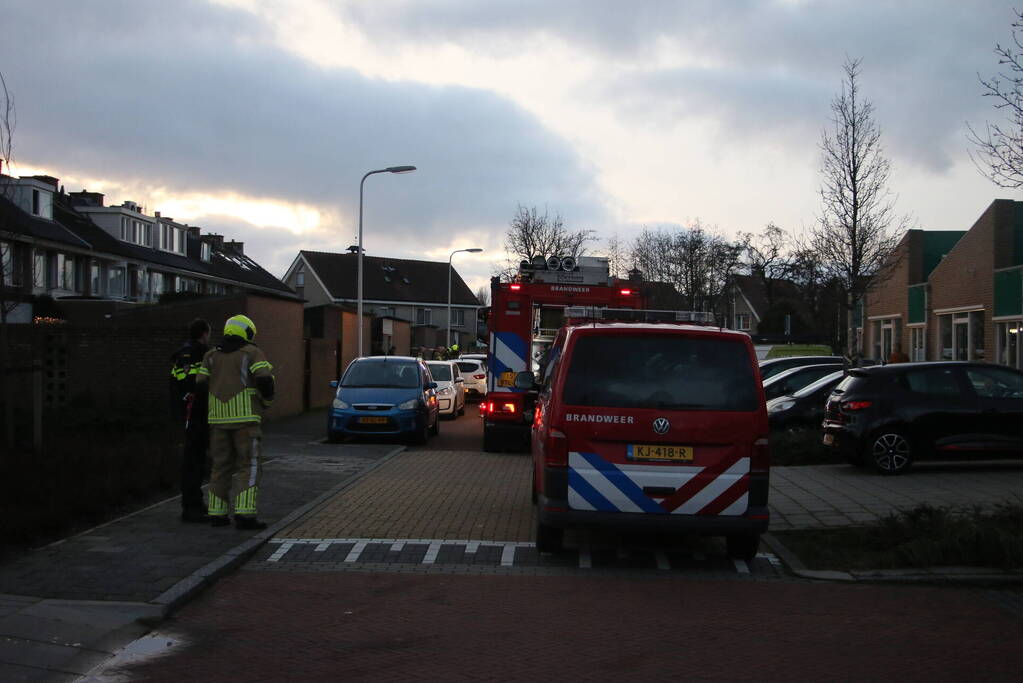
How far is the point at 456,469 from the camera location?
15.2m

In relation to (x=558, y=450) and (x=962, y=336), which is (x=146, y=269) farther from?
(x=558, y=450)

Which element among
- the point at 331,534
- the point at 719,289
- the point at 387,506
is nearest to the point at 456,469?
the point at 387,506

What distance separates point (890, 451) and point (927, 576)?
19.1ft

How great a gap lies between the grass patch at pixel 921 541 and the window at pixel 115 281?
43541mm

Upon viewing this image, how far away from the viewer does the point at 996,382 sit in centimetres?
1384

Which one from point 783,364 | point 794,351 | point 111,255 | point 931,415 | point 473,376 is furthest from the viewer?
point 111,255

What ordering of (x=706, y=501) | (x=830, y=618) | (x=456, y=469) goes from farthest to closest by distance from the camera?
1. (x=456, y=469)
2. (x=706, y=501)
3. (x=830, y=618)

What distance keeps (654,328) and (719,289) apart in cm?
4100

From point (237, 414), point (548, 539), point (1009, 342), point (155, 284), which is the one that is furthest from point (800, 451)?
point (155, 284)

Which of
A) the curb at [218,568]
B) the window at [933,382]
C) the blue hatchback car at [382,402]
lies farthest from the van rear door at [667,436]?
the blue hatchback car at [382,402]

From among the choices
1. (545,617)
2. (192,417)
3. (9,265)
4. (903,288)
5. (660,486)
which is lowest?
(545,617)

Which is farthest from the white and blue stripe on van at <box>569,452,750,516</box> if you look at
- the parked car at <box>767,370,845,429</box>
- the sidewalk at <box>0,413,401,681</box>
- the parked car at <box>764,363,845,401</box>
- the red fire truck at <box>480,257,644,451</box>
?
the parked car at <box>764,363,845,401</box>

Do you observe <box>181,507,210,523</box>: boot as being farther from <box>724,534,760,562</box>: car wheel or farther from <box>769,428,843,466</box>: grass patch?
<box>769,428,843,466</box>: grass patch

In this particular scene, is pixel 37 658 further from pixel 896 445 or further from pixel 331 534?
pixel 896 445
